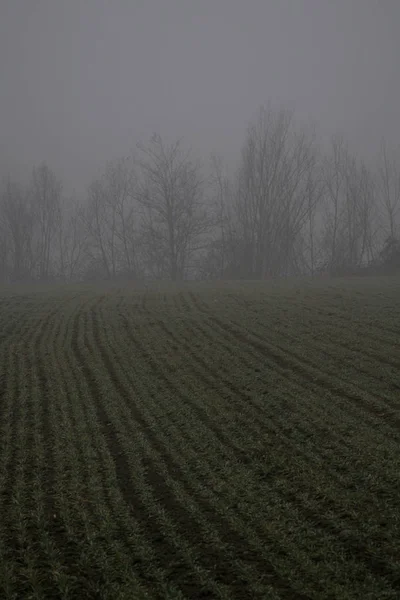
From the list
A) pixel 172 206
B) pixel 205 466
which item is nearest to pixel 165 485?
pixel 205 466

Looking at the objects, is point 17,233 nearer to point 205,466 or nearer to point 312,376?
point 312,376

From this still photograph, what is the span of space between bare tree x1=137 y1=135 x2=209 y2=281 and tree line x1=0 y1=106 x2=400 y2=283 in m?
0.11

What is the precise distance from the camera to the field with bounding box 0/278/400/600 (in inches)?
232

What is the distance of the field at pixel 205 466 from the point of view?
5898 mm

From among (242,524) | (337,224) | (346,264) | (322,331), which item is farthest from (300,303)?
(337,224)

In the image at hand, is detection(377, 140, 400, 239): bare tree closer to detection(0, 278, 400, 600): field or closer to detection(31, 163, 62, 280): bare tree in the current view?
detection(0, 278, 400, 600): field

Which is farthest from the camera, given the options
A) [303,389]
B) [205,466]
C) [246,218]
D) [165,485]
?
[246,218]

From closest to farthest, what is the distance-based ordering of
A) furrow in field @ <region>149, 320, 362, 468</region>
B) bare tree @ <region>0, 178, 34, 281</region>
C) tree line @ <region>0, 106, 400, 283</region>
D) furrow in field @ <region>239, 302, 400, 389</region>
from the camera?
furrow in field @ <region>149, 320, 362, 468</region>
furrow in field @ <region>239, 302, 400, 389</region>
tree line @ <region>0, 106, 400, 283</region>
bare tree @ <region>0, 178, 34, 281</region>

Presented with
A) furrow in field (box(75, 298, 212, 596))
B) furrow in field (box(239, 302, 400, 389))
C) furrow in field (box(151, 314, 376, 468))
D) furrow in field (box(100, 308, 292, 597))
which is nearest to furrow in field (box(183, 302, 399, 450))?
furrow in field (box(151, 314, 376, 468))

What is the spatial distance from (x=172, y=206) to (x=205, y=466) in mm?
45413

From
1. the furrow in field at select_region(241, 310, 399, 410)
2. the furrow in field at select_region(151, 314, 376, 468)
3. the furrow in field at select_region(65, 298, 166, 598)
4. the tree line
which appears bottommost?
the furrow in field at select_region(65, 298, 166, 598)

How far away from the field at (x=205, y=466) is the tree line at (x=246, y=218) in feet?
114

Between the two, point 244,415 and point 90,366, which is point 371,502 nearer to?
point 244,415

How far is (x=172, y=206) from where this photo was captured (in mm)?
51781
